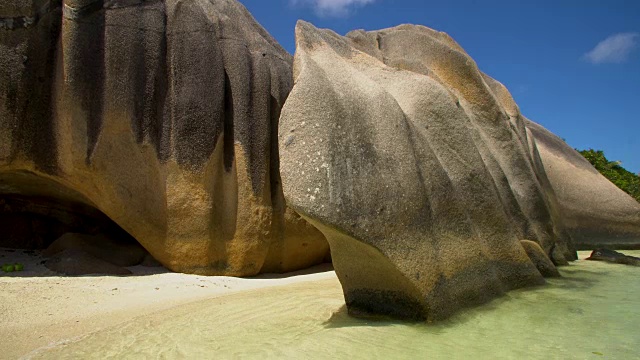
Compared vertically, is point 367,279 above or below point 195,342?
above

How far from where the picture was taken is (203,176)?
477 cm

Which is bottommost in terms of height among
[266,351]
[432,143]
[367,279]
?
[266,351]

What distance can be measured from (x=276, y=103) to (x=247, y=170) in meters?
0.81

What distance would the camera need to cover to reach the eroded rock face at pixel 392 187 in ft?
8.86

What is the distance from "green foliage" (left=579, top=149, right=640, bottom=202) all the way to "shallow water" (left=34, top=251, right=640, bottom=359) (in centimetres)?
955

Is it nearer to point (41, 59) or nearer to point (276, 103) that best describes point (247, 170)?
point (276, 103)

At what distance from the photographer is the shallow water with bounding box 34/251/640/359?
2.29 meters

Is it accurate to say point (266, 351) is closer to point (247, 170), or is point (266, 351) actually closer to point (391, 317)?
point (391, 317)

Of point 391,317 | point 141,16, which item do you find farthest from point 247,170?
point 391,317

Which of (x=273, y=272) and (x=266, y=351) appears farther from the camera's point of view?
(x=273, y=272)

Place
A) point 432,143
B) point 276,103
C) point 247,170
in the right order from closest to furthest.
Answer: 1. point 432,143
2. point 247,170
3. point 276,103

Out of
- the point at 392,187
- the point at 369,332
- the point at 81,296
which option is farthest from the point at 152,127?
the point at 369,332

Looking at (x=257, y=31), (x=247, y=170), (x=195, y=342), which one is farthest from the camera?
(x=257, y=31)

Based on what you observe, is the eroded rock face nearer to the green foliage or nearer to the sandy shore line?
the sandy shore line
